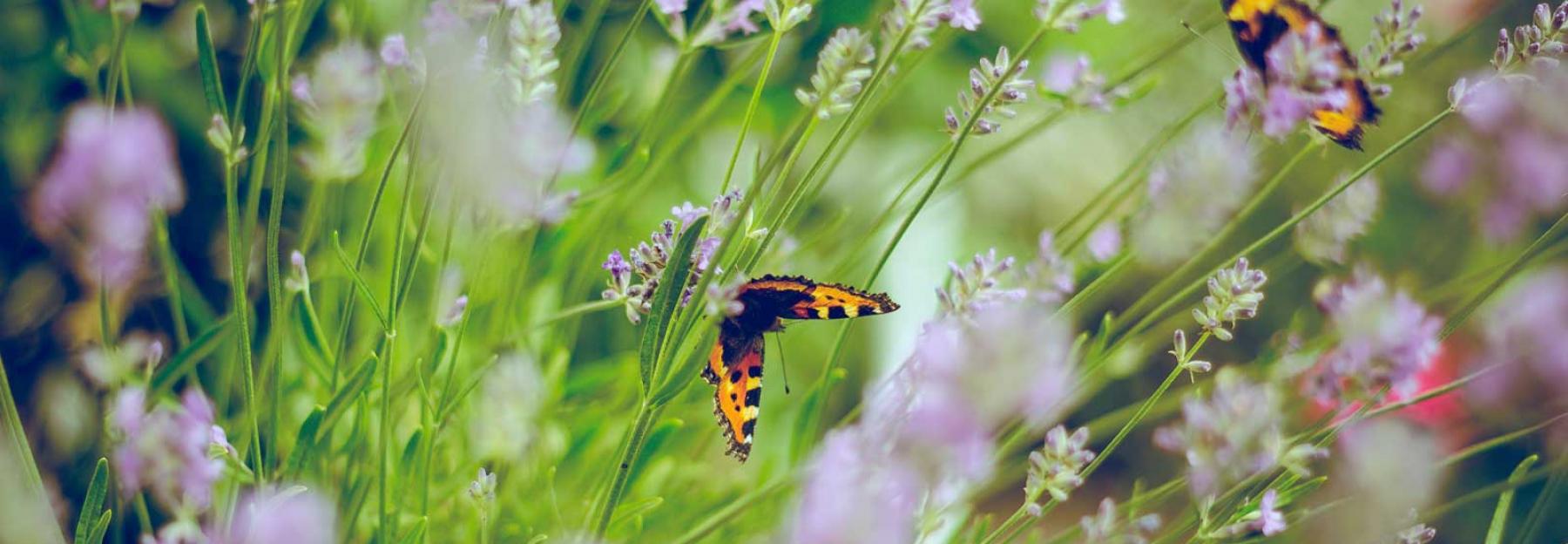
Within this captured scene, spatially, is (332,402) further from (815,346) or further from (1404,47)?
(815,346)

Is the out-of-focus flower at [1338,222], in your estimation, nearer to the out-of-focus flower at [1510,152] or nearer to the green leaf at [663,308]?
the out-of-focus flower at [1510,152]

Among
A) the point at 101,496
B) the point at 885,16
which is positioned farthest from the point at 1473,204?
the point at 101,496

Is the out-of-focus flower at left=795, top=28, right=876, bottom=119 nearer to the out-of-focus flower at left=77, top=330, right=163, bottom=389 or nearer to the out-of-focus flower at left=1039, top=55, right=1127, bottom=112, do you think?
the out-of-focus flower at left=1039, top=55, right=1127, bottom=112

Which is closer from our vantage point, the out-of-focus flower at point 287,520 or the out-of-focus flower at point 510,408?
the out-of-focus flower at point 287,520

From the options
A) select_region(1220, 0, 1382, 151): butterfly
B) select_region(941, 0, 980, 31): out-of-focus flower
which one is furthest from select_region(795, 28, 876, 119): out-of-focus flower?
select_region(1220, 0, 1382, 151): butterfly

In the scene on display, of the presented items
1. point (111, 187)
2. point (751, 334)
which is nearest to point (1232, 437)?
point (751, 334)

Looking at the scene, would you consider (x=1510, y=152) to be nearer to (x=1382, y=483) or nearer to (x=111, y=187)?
(x=1382, y=483)

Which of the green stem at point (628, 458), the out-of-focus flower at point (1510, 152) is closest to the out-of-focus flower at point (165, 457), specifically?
the green stem at point (628, 458)
